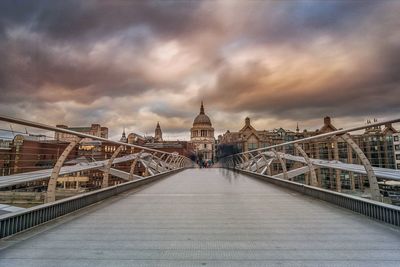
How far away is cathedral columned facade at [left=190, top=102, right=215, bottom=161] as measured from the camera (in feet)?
339

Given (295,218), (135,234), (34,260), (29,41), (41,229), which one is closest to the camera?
(34,260)

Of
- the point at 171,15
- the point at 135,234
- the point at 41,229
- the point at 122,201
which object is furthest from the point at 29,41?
the point at 135,234

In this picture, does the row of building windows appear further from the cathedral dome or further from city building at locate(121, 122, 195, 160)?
city building at locate(121, 122, 195, 160)

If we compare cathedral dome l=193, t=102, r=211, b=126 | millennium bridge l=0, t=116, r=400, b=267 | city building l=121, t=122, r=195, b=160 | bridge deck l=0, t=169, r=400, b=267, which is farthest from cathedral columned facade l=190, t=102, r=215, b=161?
bridge deck l=0, t=169, r=400, b=267

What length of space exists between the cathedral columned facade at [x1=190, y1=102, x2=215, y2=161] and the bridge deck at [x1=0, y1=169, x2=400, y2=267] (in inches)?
3794

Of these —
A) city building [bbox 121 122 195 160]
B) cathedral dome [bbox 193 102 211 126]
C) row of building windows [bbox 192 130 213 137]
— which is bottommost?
city building [bbox 121 122 195 160]

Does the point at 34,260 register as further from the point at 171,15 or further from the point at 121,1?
the point at 171,15

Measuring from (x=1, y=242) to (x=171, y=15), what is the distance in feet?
31.5

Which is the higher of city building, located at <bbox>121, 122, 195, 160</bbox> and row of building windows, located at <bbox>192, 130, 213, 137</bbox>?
row of building windows, located at <bbox>192, 130, 213, 137</bbox>

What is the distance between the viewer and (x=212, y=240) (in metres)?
2.35

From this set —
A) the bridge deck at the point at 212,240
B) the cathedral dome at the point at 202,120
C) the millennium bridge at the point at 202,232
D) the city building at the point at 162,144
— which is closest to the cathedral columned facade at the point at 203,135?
the cathedral dome at the point at 202,120

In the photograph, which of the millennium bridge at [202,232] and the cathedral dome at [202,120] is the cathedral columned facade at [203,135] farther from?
the millennium bridge at [202,232]

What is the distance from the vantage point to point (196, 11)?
8656 millimetres

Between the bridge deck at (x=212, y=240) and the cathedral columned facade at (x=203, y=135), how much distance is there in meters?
96.4
